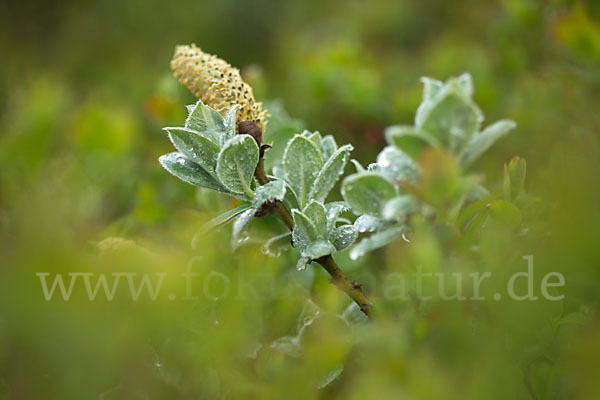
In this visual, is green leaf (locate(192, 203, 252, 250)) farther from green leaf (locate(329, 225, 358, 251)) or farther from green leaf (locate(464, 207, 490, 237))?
green leaf (locate(464, 207, 490, 237))

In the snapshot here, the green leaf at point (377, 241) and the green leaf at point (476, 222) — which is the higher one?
the green leaf at point (476, 222)

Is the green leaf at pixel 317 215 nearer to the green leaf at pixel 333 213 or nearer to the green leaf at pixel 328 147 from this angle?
the green leaf at pixel 333 213

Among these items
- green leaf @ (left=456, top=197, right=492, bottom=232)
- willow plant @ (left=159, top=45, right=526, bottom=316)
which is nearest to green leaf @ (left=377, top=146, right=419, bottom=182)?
willow plant @ (left=159, top=45, right=526, bottom=316)

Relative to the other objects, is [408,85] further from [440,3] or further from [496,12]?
[440,3]

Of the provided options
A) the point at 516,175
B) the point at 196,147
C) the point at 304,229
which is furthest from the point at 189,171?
the point at 516,175

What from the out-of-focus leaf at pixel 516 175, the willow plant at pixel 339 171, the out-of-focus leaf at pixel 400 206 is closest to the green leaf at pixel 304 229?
the willow plant at pixel 339 171

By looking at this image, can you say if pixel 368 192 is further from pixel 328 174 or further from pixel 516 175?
→ pixel 516 175
